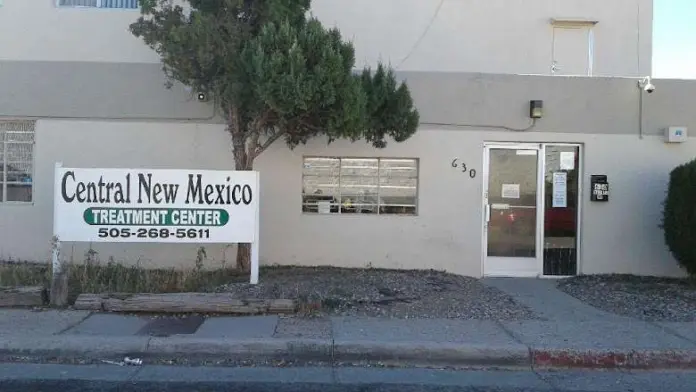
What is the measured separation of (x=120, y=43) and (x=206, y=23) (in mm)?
3182

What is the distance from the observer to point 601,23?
36.0 feet

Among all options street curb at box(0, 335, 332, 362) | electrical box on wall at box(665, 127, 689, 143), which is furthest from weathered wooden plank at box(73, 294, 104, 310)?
electrical box on wall at box(665, 127, 689, 143)

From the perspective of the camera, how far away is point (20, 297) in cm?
786

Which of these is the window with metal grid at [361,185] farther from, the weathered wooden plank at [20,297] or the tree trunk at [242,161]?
the weathered wooden plank at [20,297]

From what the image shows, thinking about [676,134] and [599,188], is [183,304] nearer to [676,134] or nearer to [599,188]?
[599,188]

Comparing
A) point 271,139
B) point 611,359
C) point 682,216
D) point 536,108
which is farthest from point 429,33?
point 611,359

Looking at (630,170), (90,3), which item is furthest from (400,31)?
(90,3)

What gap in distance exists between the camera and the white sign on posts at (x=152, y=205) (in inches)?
335

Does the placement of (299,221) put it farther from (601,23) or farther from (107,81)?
(601,23)

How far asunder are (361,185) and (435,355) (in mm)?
4804

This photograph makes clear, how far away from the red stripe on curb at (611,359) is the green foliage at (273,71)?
377cm

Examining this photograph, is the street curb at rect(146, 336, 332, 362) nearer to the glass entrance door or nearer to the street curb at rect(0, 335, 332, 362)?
the street curb at rect(0, 335, 332, 362)

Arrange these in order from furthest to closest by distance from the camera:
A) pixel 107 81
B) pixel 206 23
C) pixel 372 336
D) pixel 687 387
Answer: pixel 107 81 → pixel 206 23 → pixel 372 336 → pixel 687 387

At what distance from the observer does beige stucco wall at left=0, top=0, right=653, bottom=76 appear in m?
10.6
